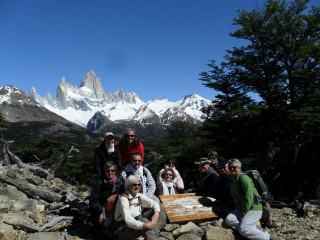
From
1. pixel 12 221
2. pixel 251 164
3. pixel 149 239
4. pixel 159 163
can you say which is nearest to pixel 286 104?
pixel 251 164

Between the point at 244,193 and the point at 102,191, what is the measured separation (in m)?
3.05

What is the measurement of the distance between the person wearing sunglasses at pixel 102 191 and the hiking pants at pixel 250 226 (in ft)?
8.20

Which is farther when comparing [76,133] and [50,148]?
[76,133]

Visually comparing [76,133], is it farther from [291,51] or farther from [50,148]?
[291,51]

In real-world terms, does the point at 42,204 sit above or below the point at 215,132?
below

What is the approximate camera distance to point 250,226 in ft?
16.9

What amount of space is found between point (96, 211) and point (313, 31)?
13629 mm

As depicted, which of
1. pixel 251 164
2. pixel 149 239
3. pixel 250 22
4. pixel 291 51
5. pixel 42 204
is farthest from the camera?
pixel 250 22

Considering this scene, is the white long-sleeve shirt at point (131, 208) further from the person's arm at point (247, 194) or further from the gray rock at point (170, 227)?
the person's arm at point (247, 194)

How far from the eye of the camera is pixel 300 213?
23.8 ft

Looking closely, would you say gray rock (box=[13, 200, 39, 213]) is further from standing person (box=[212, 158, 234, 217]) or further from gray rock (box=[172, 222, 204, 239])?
standing person (box=[212, 158, 234, 217])

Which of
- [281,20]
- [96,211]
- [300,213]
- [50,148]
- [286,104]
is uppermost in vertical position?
[281,20]

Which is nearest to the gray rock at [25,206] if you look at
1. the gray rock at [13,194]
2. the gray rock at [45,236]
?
the gray rock at [13,194]

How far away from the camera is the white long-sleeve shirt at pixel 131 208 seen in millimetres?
4406
